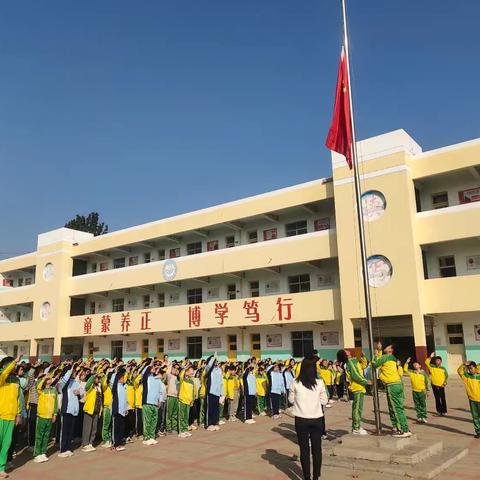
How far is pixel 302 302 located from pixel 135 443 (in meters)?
13.5

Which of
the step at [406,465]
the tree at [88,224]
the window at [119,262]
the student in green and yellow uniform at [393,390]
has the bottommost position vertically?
the step at [406,465]

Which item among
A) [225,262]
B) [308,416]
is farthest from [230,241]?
[308,416]

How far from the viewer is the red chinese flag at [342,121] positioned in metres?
9.41

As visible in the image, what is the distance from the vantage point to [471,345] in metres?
19.1

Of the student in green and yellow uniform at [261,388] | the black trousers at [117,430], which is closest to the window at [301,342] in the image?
the student in green and yellow uniform at [261,388]

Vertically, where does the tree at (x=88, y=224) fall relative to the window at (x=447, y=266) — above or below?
above

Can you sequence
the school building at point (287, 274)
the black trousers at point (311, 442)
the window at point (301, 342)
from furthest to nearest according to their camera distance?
the window at point (301, 342)
the school building at point (287, 274)
the black trousers at point (311, 442)

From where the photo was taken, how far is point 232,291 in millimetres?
27047

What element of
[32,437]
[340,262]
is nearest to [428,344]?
[340,262]

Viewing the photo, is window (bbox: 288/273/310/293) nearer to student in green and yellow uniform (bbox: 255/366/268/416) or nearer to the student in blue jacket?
student in green and yellow uniform (bbox: 255/366/268/416)

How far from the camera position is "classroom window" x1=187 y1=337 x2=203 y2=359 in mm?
27797

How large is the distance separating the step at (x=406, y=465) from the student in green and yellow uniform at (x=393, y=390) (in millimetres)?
887

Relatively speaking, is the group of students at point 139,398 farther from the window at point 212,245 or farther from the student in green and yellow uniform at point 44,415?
the window at point 212,245

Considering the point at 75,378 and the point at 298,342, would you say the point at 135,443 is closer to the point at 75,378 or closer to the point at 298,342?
the point at 75,378
